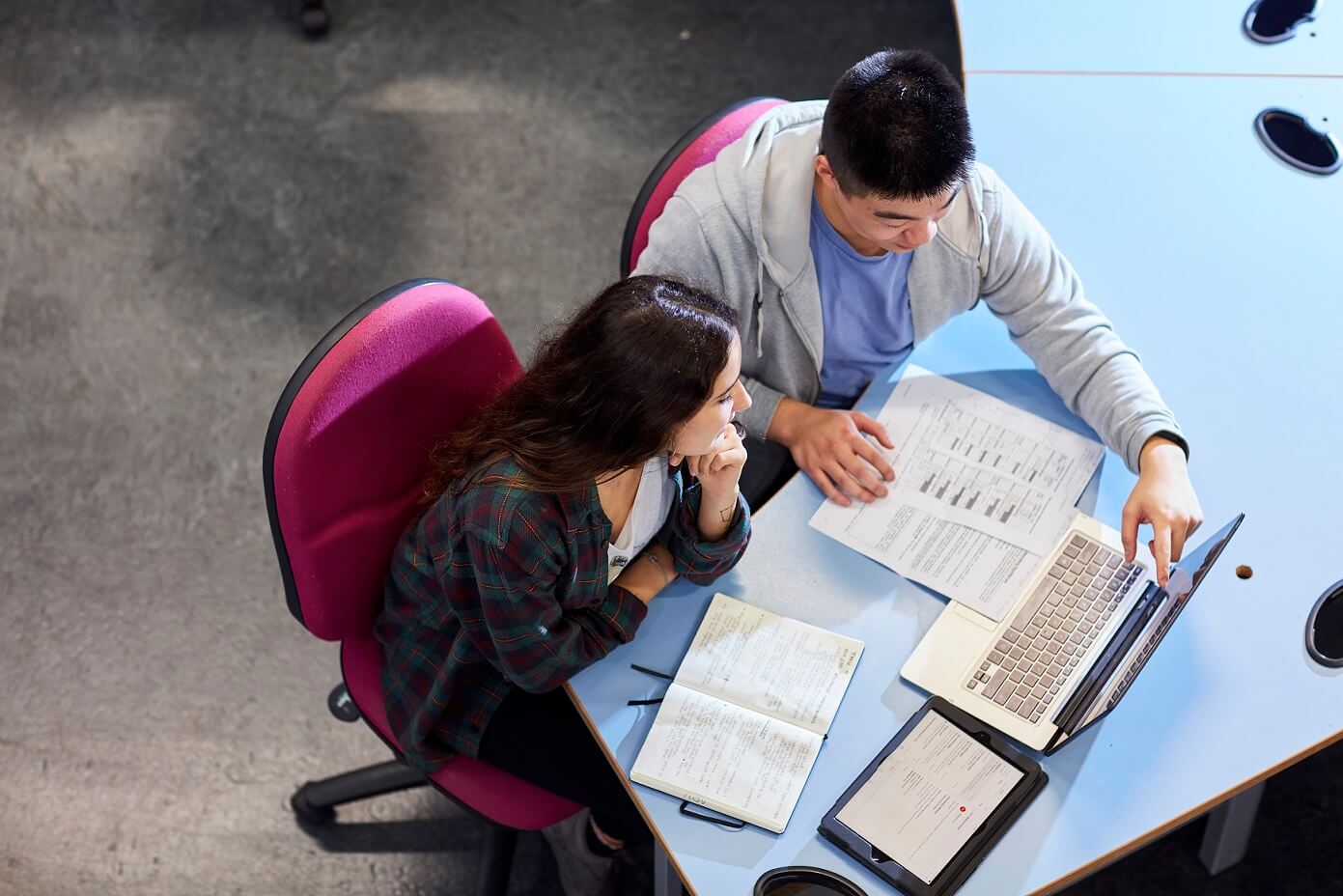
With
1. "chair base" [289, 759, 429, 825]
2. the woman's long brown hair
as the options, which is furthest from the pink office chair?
"chair base" [289, 759, 429, 825]

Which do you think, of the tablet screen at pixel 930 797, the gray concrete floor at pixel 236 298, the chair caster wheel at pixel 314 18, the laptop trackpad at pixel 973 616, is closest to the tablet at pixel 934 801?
the tablet screen at pixel 930 797

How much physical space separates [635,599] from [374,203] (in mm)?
1737

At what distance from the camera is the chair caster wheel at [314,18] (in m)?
3.14

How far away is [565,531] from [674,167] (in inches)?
22.9

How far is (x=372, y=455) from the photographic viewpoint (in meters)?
1.44

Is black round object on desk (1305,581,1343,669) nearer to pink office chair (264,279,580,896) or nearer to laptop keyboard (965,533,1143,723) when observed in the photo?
laptop keyboard (965,533,1143,723)

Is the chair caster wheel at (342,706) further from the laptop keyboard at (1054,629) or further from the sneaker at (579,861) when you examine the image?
the laptop keyboard at (1054,629)

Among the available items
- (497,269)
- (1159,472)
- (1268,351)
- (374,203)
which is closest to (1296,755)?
(1159,472)

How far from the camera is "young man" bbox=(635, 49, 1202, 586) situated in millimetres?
1492

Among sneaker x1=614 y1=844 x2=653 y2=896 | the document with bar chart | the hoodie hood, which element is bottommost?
sneaker x1=614 y1=844 x2=653 y2=896

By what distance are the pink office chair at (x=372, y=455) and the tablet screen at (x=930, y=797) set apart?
47cm

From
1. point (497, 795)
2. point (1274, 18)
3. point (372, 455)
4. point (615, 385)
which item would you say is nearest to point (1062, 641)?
point (615, 385)

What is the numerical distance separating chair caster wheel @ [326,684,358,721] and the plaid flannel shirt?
52 cm

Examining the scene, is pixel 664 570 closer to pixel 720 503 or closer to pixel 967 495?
pixel 720 503
